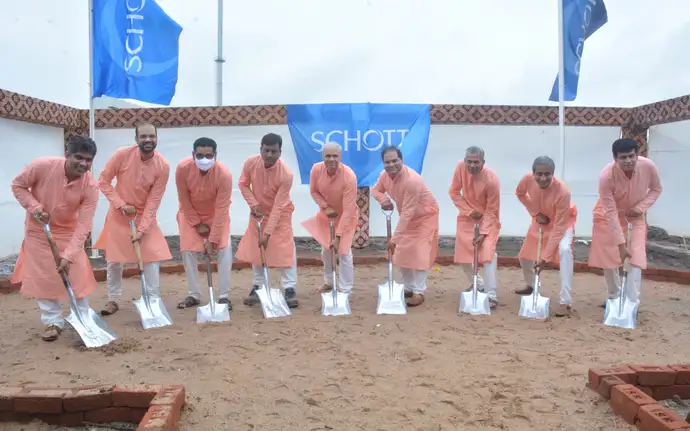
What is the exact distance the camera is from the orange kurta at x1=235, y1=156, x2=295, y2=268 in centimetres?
500

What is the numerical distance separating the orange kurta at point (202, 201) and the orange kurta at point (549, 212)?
9.02 feet

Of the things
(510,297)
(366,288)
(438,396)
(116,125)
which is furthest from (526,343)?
(116,125)

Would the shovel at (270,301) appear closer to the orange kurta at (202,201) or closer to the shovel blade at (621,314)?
the orange kurta at (202,201)

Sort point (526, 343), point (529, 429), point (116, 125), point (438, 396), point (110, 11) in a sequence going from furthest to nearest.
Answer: point (116, 125)
point (110, 11)
point (526, 343)
point (438, 396)
point (529, 429)

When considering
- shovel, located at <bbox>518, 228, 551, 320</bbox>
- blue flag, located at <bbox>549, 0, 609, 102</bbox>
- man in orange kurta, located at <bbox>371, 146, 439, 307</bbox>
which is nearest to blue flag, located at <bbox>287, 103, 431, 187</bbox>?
blue flag, located at <bbox>549, 0, 609, 102</bbox>

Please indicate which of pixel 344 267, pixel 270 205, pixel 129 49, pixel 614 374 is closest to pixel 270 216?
pixel 270 205

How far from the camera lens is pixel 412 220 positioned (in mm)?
5238

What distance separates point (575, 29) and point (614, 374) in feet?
19.6

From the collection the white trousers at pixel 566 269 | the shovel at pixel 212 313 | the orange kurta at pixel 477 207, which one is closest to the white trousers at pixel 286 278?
the shovel at pixel 212 313

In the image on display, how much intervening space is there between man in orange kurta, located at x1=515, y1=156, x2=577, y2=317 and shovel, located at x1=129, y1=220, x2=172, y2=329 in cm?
321

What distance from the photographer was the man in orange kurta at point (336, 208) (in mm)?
5047

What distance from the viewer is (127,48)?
7.21m

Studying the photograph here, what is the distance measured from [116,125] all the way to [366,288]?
187 inches

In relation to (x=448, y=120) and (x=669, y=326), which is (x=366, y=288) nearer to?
(x=669, y=326)
